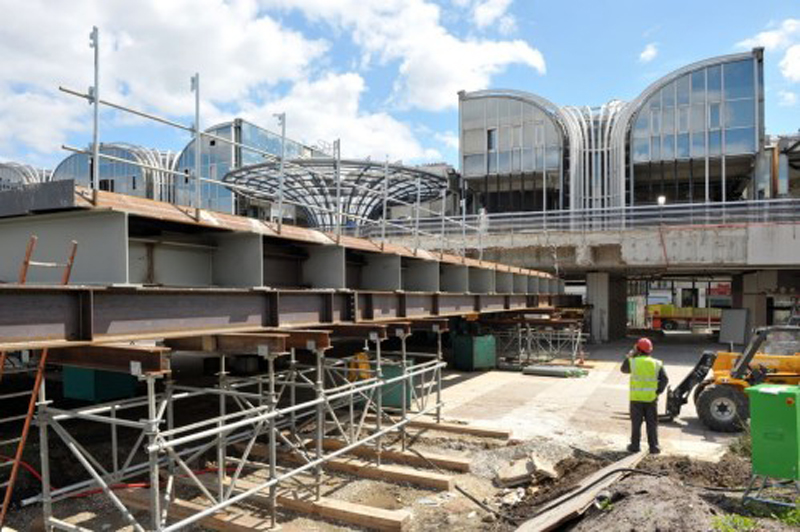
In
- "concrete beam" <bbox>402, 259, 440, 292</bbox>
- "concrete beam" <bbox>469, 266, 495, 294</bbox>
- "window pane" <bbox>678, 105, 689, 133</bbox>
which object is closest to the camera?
"concrete beam" <bbox>402, 259, 440, 292</bbox>

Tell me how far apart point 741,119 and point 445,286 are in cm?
2414

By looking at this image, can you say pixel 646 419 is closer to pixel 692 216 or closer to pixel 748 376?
pixel 748 376

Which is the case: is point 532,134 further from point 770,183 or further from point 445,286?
point 445,286

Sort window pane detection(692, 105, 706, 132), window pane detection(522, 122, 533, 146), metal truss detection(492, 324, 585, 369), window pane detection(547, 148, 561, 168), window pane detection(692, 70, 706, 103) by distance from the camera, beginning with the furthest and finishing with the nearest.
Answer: window pane detection(522, 122, 533, 146)
window pane detection(547, 148, 561, 168)
window pane detection(692, 105, 706, 132)
window pane detection(692, 70, 706, 103)
metal truss detection(492, 324, 585, 369)

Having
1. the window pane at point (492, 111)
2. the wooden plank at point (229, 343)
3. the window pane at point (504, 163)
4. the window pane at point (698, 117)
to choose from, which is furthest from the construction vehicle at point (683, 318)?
the wooden plank at point (229, 343)

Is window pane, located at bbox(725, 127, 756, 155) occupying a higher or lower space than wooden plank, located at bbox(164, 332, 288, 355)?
higher

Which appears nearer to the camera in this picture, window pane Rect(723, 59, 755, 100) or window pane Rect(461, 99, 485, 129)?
window pane Rect(723, 59, 755, 100)

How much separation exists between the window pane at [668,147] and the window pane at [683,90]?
1.94m

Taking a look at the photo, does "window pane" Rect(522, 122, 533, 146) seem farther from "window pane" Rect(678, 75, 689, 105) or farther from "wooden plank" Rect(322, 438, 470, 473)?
"wooden plank" Rect(322, 438, 470, 473)

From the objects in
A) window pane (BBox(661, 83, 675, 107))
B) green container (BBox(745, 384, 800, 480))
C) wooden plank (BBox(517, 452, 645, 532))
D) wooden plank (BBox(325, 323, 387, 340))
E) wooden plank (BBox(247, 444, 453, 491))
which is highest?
window pane (BBox(661, 83, 675, 107))

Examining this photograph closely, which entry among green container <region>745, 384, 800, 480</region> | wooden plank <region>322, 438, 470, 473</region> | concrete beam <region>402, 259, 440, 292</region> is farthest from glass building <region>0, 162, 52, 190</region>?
green container <region>745, 384, 800, 480</region>

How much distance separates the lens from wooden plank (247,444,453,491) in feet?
26.5

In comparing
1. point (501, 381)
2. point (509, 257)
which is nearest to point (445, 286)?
point (501, 381)

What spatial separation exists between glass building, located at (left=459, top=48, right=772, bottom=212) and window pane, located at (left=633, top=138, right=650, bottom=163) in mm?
55
